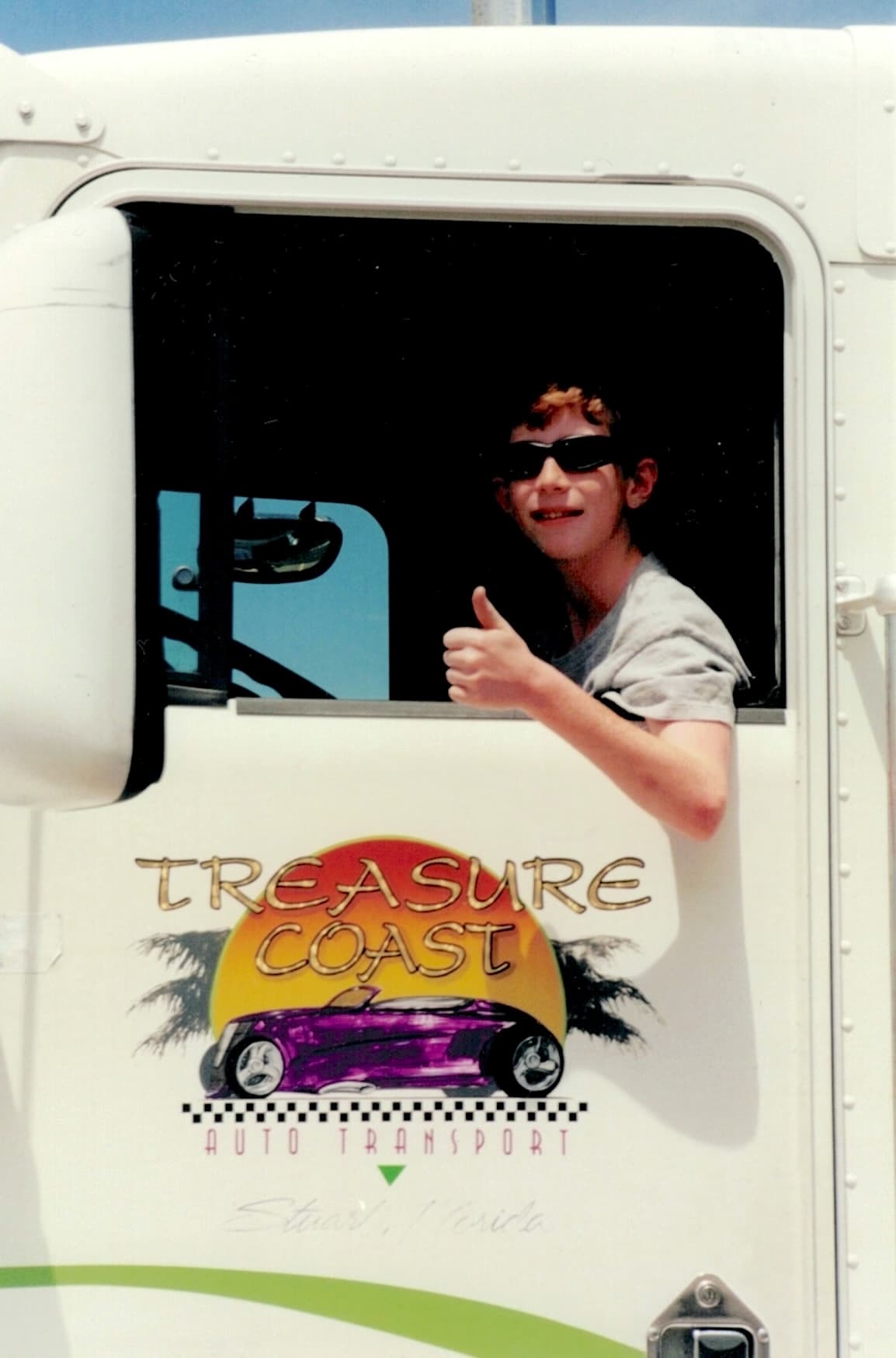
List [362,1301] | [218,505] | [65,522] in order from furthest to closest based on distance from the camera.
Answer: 1. [218,505]
2. [362,1301]
3. [65,522]

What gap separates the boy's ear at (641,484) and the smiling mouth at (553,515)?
76 mm

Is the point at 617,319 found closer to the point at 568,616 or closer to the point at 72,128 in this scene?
the point at 568,616

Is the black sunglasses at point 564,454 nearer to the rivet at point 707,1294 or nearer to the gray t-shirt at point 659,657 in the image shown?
the gray t-shirt at point 659,657

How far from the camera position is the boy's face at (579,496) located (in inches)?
75.4

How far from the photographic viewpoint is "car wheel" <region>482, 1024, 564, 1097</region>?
1.77 meters

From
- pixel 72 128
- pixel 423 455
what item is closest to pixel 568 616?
→ pixel 423 455

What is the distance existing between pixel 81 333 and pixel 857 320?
105 cm

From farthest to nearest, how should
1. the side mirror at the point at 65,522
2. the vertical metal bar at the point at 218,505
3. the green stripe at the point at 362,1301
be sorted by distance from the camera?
the vertical metal bar at the point at 218,505 < the green stripe at the point at 362,1301 < the side mirror at the point at 65,522

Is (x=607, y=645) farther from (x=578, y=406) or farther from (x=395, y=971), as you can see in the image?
(x=395, y=971)

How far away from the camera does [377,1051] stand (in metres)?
1.76

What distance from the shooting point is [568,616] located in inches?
75.2

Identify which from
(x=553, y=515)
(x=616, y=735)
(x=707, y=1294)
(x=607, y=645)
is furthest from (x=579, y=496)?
(x=707, y=1294)

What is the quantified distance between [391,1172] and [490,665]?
669mm

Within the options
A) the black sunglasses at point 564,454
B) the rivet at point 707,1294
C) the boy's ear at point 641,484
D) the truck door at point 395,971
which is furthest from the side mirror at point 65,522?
the rivet at point 707,1294
